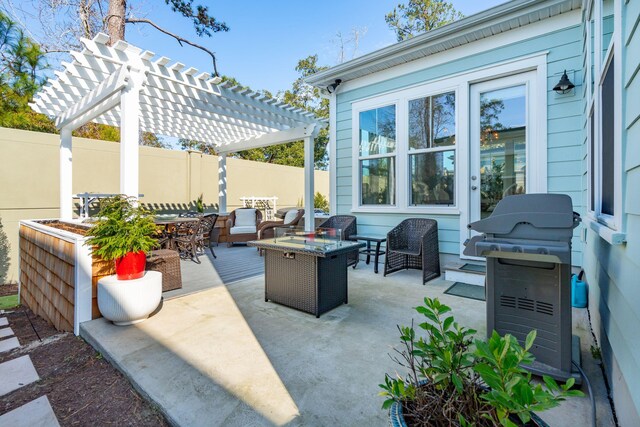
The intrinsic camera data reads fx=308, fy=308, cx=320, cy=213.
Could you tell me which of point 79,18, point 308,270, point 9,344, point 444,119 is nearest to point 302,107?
point 79,18

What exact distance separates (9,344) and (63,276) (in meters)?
0.80

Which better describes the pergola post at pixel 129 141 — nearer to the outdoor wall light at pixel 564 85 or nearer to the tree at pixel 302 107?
the outdoor wall light at pixel 564 85

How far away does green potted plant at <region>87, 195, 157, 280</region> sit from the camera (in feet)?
8.87

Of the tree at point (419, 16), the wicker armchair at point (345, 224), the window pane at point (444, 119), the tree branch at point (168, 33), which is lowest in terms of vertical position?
the wicker armchair at point (345, 224)

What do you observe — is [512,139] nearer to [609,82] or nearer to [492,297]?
[609,82]

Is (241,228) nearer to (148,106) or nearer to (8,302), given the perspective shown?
(148,106)

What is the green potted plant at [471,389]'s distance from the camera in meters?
0.77

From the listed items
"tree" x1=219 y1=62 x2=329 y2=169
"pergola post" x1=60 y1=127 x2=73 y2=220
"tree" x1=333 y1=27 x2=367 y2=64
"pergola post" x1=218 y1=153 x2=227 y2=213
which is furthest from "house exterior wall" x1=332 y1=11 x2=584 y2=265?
"tree" x1=219 y1=62 x2=329 y2=169

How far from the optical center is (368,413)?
5.11ft

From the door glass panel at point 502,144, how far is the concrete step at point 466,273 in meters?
0.71

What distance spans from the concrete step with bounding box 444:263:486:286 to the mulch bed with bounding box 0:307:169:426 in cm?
349

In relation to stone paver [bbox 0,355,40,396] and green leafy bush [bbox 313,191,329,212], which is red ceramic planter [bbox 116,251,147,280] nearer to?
stone paver [bbox 0,355,40,396]

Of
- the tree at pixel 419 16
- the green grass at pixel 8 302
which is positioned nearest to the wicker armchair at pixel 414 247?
the green grass at pixel 8 302

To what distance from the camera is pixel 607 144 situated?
1933 mm
